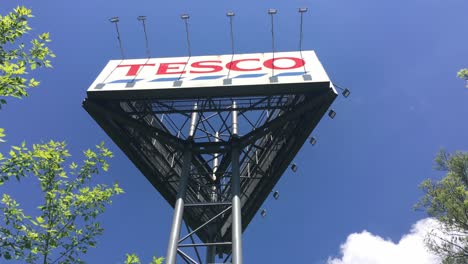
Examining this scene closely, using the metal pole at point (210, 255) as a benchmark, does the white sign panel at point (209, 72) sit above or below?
above

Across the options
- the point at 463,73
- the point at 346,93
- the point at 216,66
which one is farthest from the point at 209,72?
the point at 463,73

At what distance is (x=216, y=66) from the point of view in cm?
1745

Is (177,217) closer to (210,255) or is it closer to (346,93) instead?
(210,255)

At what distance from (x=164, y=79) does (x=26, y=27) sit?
31.2 feet

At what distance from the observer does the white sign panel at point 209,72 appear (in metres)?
15.3

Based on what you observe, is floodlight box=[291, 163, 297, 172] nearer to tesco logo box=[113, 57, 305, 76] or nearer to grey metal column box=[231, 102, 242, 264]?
grey metal column box=[231, 102, 242, 264]

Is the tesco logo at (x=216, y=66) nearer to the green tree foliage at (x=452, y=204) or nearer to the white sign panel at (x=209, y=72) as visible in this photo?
the white sign panel at (x=209, y=72)

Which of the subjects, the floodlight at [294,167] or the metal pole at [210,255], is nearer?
the floodlight at [294,167]

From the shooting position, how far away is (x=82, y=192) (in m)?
6.86

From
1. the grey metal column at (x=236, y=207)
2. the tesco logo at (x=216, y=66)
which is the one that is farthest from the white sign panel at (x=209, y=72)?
the grey metal column at (x=236, y=207)

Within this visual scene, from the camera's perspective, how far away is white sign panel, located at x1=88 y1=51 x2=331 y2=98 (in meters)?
15.3

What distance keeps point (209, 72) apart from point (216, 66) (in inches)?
36.5

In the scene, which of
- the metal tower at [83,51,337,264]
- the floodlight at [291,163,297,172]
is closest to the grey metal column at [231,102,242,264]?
the metal tower at [83,51,337,264]

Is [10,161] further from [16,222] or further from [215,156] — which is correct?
[215,156]
